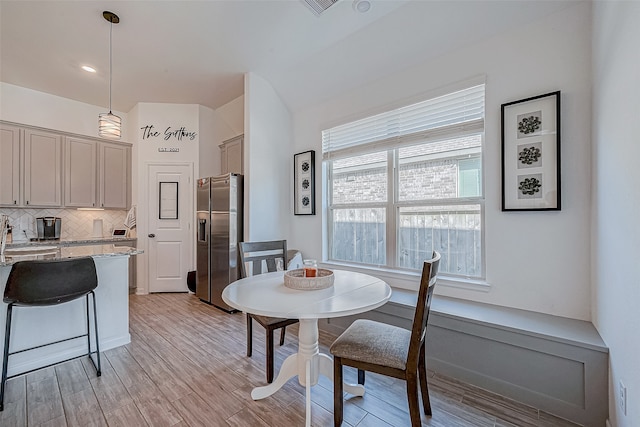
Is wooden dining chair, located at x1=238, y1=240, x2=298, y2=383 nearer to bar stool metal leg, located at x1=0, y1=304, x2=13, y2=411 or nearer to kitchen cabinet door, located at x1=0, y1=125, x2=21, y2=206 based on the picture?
bar stool metal leg, located at x1=0, y1=304, x2=13, y2=411

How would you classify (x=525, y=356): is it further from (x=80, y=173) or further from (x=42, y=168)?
(x=42, y=168)

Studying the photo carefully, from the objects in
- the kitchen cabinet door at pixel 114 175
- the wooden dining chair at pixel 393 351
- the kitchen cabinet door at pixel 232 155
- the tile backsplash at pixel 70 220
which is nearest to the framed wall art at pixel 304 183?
the kitchen cabinet door at pixel 232 155

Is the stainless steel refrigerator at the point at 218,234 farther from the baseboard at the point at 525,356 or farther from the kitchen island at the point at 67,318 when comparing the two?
the baseboard at the point at 525,356

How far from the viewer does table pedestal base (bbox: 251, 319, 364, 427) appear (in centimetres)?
171

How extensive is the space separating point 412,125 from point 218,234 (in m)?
2.74

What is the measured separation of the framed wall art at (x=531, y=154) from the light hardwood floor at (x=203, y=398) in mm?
1428

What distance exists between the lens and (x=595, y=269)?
1.80 m

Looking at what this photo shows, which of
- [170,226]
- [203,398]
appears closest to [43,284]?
[203,398]

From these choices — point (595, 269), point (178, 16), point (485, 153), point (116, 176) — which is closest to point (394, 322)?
point (595, 269)

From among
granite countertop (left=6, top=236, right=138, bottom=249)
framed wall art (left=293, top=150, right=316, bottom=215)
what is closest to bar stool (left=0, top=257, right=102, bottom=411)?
granite countertop (left=6, top=236, right=138, bottom=249)

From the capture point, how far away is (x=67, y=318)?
92.3 inches

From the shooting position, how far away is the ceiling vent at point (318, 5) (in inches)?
89.0

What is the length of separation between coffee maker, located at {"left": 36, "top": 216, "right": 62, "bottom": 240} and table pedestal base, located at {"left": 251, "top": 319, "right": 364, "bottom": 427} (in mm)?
4118

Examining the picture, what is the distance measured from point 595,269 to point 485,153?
43.4 inches
